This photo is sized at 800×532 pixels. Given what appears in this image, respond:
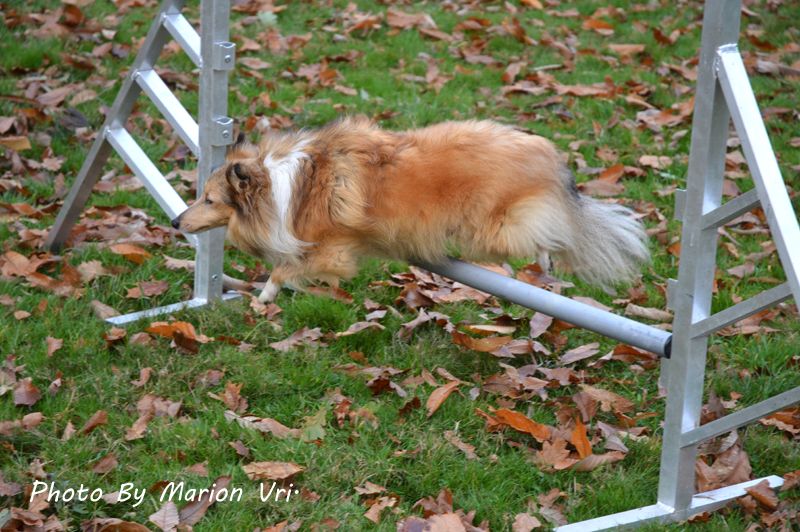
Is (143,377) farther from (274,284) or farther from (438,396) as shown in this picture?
(438,396)

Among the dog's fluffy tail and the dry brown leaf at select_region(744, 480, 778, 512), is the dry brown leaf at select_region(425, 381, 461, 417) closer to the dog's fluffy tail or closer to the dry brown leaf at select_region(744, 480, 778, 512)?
the dog's fluffy tail

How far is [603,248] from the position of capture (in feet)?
14.5

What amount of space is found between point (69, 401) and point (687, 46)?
620 centimetres

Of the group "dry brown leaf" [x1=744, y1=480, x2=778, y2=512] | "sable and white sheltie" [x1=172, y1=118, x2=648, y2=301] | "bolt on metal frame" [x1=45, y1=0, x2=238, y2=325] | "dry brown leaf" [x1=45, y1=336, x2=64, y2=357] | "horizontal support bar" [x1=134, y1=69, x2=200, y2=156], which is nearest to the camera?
"dry brown leaf" [x1=744, y1=480, x2=778, y2=512]

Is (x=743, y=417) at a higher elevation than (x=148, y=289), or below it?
higher

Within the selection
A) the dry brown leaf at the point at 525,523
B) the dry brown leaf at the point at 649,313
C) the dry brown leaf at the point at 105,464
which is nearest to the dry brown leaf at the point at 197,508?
the dry brown leaf at the point at 105,464

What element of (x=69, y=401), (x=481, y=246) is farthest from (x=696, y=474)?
(x=69, y=401)

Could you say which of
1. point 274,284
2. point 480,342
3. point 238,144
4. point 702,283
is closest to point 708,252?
point 702,283

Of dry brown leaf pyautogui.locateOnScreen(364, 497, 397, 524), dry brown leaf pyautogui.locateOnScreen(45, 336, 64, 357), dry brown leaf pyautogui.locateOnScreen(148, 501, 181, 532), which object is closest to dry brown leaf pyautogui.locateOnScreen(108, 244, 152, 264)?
dry brown leaf pyautogui.locateOnScreen(45, 336, 64, 357)

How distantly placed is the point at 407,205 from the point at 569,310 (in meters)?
0.90

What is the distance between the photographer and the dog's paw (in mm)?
4816

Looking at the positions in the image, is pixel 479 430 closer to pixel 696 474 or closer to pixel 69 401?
pixel 696 474

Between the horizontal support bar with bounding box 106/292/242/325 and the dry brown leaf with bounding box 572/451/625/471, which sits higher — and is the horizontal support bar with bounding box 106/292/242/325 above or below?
below

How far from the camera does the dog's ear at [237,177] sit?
4535 millimetres
